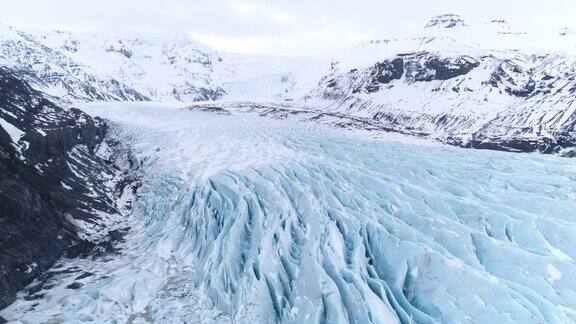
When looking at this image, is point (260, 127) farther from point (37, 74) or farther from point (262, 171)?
point (37, 74)

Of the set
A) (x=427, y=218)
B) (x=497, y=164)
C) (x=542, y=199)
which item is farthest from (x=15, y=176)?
(x=497, y=164)

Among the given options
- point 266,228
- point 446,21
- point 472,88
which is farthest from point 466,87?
point 446,21

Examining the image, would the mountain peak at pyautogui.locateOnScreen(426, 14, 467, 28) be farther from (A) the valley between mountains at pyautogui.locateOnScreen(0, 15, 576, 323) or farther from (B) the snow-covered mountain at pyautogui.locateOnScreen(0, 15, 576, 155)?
(A) the valley between mountains at pyautogui.locateOnScreen(0, 15, 576, 323)

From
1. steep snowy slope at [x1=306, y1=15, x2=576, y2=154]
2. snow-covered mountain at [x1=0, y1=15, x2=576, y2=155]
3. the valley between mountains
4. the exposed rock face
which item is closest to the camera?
the valley between mountains

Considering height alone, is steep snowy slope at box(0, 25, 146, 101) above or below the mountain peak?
below

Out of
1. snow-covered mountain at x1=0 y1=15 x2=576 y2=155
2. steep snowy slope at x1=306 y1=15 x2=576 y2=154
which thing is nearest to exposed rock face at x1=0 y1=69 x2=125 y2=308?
steep snowy slope at x1=306 y1=15 x2=576 y2=154

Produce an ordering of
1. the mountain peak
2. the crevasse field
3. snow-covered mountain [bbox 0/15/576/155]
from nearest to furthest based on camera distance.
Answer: the crevasse field < snow-covered mountain [bbox 0/15/576/155] < the mountain peak

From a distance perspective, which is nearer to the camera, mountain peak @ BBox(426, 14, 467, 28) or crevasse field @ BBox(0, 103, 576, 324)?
crevasse field @ BBox(0, 103, 576, 324)
